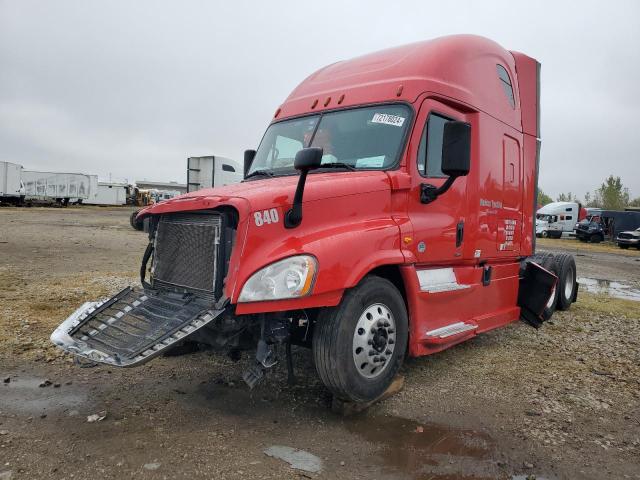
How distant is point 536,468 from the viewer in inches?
121

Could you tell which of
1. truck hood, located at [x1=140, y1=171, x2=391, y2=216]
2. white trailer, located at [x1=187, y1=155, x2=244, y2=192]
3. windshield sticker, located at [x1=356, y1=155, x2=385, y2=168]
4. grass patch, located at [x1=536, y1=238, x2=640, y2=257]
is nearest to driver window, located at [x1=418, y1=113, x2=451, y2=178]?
windshield sticker, located at [x1=356, y1=155, x2=385, y2=168]

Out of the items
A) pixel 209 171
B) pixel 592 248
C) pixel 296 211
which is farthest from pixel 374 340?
pixel 592 248

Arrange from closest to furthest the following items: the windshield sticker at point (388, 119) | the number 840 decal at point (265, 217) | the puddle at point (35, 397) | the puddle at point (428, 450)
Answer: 1. the puddle at point (428, 450)
2. the number 840 decal at point (265, 217)
3. the puddle at point (35, 397)
4. the windshield sticker at point (388, 119)

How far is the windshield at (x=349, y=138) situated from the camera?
14.3 feet

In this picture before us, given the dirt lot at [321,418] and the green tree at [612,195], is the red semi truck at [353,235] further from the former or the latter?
the green tree at [612,195]

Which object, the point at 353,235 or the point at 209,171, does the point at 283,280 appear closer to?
the point at 353,235

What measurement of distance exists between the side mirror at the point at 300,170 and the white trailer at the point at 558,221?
3420 cm

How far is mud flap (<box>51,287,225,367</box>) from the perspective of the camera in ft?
10.7

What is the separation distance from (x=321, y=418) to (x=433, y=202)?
86.1 inches

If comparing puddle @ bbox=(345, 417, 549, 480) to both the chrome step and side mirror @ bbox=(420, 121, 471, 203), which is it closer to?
the chrome step

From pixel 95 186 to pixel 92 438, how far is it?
53.7m

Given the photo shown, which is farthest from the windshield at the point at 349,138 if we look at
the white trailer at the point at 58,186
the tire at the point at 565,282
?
the white trailer at the point at 58,186

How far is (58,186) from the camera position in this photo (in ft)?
156

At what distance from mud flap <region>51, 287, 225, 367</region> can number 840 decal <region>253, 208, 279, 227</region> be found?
666mm
